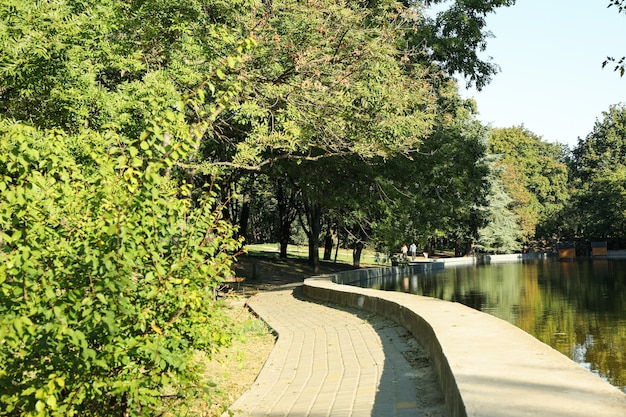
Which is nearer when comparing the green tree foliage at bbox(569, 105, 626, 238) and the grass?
the grass

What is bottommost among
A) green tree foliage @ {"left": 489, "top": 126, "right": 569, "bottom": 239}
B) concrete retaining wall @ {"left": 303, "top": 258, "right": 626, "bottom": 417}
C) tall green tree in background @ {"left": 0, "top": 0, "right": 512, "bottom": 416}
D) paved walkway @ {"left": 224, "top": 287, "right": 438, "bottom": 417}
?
paved walkway @ {"left": 224, "top": 287, "right": 438, "bottom": 417}

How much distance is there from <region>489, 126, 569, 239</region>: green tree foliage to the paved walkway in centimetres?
7437

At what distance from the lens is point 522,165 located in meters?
103

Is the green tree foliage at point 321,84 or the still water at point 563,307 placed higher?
the green tree foliage at point 321,84

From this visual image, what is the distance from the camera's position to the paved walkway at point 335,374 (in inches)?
295

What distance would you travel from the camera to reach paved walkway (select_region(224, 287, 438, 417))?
295 inches

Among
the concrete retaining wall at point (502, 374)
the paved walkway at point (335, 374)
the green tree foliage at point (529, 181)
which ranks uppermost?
the green tree foliage at point (529, 181)

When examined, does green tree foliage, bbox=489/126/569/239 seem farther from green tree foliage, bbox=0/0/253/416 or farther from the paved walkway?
green tree foliage, bbox=0/0/253/416

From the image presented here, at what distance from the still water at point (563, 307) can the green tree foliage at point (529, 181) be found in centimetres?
4918

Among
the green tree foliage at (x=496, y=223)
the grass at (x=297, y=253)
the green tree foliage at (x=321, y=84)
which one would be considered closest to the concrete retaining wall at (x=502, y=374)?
the green tree foliage at (x=321, y=84)

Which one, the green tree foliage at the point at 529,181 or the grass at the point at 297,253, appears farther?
the green tree foliage at the point at 529,181

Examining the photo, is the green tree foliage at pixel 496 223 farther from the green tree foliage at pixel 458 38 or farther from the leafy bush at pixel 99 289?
the leafy bush at pixel 99 289

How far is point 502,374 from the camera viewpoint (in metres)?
6.11

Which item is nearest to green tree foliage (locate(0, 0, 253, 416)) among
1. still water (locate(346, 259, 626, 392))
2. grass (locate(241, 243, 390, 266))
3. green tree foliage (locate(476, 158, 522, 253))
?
still water (locate(346, 259, 626, 392))
